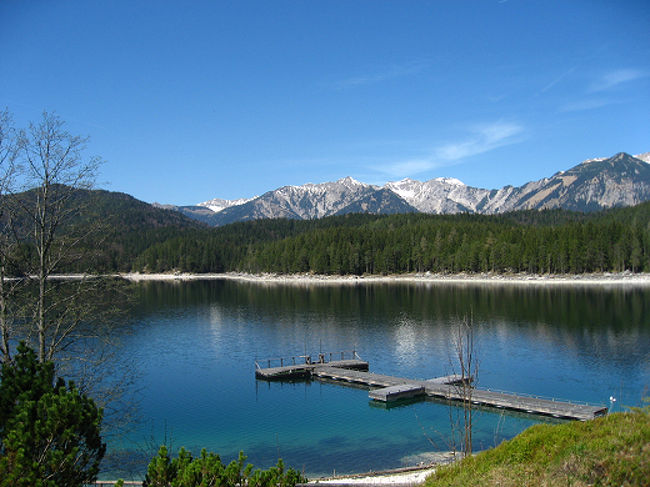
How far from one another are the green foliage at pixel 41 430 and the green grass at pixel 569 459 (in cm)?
872

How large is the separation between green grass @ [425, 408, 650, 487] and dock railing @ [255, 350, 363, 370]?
32757 millimetres

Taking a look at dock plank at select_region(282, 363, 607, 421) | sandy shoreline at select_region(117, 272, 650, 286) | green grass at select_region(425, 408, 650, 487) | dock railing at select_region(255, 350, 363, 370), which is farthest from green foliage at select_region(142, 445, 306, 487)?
sandy shoreline at select_region(117, 272, 650, 286)

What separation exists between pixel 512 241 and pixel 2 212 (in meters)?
150

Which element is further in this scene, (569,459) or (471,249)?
(471,249)

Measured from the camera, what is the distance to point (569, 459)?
39.8ft

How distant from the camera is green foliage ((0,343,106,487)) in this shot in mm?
9578

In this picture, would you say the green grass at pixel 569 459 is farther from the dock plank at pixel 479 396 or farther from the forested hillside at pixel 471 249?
the forested hillside at pixel 471 249

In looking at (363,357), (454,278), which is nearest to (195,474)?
(363,357)

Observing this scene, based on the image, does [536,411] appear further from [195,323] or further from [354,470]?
[195,323]

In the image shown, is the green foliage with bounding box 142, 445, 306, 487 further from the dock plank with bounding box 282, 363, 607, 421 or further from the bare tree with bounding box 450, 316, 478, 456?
the dock plank with bounding box 282, 363, 607, 421

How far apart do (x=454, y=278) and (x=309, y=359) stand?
111 meters

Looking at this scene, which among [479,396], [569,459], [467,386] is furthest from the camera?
[479,396]

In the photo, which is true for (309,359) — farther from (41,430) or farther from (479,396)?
(41,430)

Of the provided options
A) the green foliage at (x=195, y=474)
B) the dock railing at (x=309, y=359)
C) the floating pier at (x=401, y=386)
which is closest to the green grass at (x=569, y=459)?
the green foliage at (x=195, y=474)
